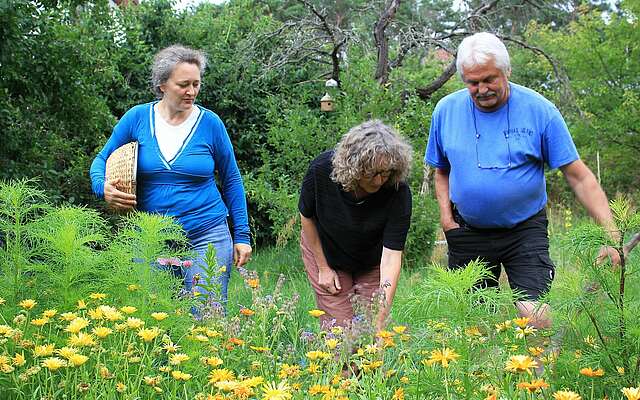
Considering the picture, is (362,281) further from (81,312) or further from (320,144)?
(320,144)

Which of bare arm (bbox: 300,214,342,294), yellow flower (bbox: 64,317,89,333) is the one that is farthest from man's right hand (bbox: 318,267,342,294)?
yellow flower (bbox: 64,317,89,333)

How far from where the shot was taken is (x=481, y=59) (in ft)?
11.5

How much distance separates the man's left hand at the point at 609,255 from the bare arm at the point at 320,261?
1771mm

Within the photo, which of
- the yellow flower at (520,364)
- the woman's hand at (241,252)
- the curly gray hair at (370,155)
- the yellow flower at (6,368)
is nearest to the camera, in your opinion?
the yellow flower at (520,364)

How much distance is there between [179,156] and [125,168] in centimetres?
28

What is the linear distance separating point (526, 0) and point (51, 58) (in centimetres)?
673

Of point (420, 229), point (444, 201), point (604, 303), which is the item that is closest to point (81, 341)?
point (604, 303)

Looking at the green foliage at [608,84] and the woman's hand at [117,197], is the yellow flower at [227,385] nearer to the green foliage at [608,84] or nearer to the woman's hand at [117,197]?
the woman's hand at [117,197]

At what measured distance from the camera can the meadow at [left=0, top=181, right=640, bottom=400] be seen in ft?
7.52

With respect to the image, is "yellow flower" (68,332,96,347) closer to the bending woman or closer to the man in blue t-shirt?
the bending woman

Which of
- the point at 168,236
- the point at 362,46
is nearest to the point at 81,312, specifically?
the point at 168,236

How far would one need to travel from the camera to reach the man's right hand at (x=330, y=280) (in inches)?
161

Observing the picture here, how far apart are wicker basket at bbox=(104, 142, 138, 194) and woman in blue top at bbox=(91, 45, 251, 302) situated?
45 mm

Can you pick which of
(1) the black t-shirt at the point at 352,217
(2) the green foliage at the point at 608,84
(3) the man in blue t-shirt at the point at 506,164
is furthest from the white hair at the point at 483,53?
(2) the green foliage at the point at 608,84
